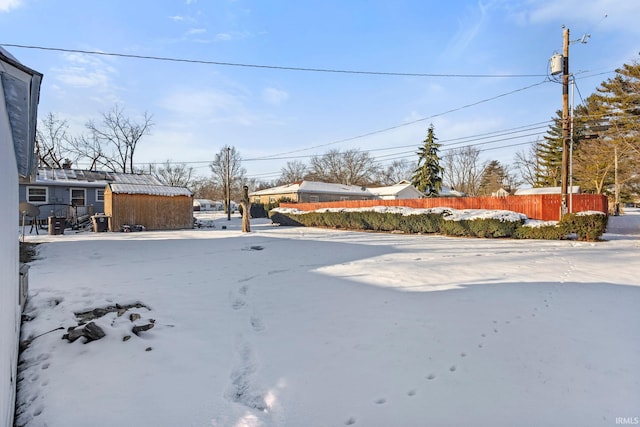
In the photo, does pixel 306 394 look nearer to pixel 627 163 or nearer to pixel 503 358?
pixel 503 358

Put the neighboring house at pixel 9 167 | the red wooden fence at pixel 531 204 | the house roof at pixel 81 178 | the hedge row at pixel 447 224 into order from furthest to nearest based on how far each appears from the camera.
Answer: the house roof at pixel 81 178
the red wooden fence at pixel 531 204
the hedge row at pixel 447 224
the neighboring house at pixel 9 167

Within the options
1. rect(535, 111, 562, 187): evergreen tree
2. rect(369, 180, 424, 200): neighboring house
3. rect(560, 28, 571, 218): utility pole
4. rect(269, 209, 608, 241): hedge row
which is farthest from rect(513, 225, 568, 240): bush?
rect(535, 111, 562, 187): evergreen tree

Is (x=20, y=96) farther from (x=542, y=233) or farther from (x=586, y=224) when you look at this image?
(x=586, y=224)

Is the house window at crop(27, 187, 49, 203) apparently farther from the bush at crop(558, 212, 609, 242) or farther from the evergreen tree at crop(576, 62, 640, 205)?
the evergreen tree at crop(576, 62, 640, 205)

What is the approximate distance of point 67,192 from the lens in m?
18.7

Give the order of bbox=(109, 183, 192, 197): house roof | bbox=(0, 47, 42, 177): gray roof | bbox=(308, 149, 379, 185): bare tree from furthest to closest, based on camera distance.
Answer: bbox=(308, 149, 379, 185): bare tree
bbox=(109, 183, 192, 197): house roof
bbox=(0, 47, 42, 177): gray roof

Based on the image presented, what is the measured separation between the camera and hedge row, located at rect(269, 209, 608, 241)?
11.6 meters

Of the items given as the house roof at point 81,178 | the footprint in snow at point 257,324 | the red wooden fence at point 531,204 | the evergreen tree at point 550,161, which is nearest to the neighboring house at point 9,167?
the footprint in snow at point 257,324

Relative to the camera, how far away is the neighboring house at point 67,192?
17750 millimetres

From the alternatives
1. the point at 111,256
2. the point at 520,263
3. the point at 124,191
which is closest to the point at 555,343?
the point at 520,263

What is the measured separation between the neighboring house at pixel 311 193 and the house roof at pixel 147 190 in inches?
600

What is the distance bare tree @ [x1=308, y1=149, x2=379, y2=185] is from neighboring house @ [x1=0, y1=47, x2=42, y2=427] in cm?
5056

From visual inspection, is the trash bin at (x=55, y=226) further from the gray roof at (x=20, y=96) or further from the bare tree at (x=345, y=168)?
the bare tree at (x=345, y=168)

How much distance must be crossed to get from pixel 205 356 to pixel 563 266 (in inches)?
291
